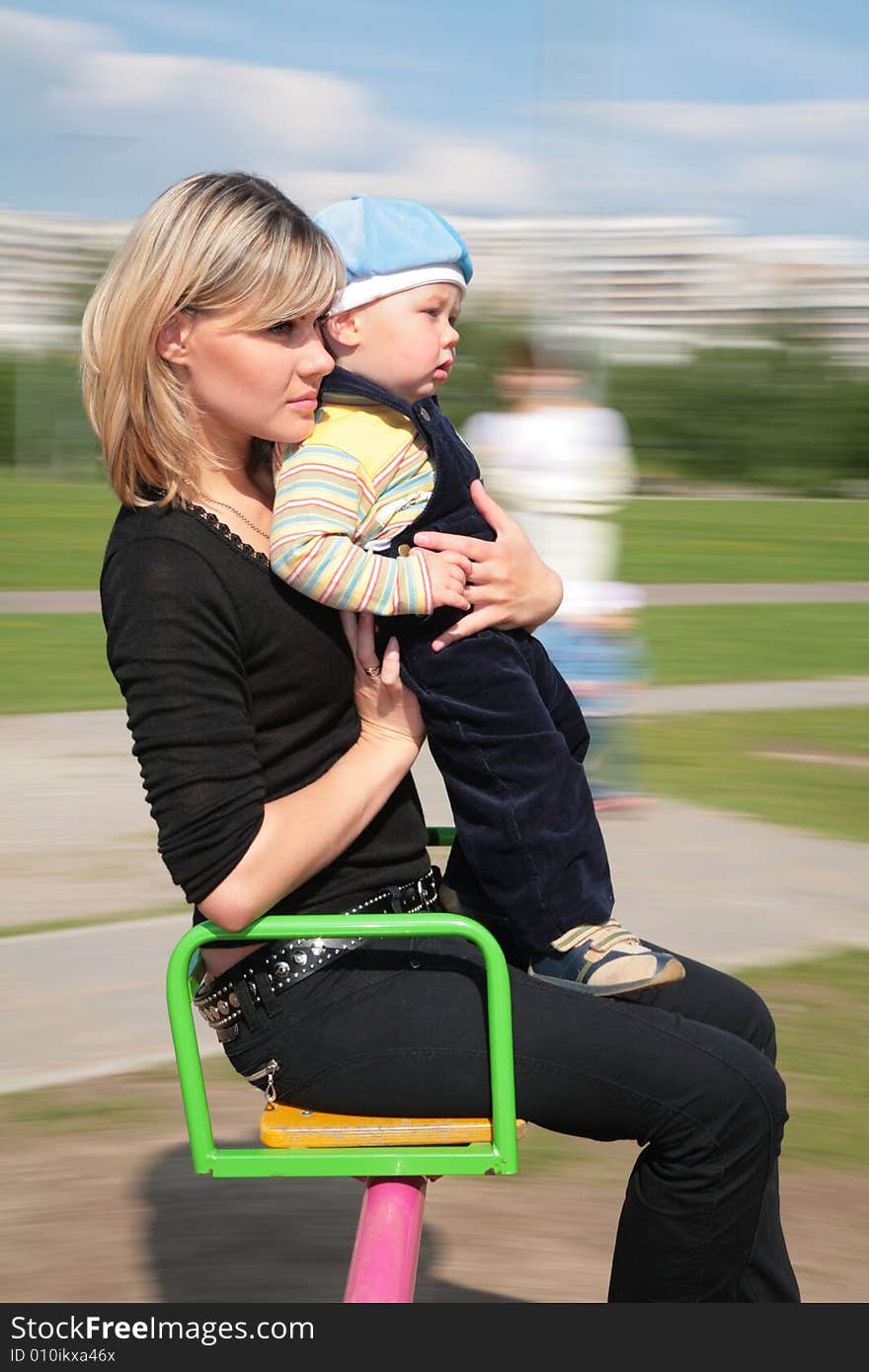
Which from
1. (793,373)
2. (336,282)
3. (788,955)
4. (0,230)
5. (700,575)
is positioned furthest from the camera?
(0,230)

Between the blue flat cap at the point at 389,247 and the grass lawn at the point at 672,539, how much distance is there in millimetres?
12351

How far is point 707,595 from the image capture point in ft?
49.2

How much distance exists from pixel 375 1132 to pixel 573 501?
14.2 ft

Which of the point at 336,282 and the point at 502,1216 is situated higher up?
the point at 336,282

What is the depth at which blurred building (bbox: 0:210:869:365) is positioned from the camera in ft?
28.6

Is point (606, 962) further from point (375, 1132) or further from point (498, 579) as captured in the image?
point (498, 579)

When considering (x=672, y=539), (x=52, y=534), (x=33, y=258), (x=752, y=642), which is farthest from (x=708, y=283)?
(x=752, y=642)

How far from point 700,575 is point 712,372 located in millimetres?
25883

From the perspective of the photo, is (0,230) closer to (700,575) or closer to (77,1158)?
(700,575)

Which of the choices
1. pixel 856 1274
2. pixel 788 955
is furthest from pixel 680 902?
pixel 856 1274

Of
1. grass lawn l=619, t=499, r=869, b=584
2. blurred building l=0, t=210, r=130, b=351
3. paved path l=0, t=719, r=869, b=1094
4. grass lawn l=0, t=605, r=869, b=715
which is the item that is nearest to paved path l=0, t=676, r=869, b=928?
paved path l=0, t=719, r=869, b=1094

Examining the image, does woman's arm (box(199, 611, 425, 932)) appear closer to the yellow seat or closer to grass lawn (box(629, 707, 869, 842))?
the yellow seat

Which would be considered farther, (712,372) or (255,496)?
Result: (712,372)

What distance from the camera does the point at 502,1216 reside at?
11.0 ft
